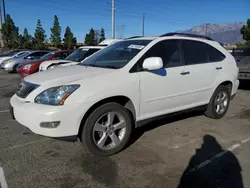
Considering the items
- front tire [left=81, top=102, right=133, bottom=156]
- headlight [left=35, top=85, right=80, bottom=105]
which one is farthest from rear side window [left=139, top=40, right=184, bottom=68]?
headlight [left=35, top=85, right=80, bottom=105]

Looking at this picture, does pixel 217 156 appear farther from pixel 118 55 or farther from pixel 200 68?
pixel 118 55

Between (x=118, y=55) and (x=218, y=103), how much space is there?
8.33 feet

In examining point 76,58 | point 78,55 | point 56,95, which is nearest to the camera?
point 56,95

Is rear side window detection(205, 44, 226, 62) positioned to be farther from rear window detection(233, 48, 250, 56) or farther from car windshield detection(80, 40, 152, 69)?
rear window detection(233, 48, 250, 56)

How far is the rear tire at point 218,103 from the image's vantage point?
4.79 metres

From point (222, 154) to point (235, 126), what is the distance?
151 cm

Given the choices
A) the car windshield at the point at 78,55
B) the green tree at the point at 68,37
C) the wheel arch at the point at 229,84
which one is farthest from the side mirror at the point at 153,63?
the green tree at the point at 68,37

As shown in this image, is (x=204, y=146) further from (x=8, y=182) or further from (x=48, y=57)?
(x=48, y=57)

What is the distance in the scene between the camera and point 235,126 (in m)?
4.65

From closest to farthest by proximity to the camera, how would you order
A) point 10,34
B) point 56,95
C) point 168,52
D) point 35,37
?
1. point 56,95
2. point 168,52
3. point 10,34
4. point 35,37

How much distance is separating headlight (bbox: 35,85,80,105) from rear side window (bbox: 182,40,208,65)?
224 centimetres

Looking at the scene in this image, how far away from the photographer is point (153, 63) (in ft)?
10.9

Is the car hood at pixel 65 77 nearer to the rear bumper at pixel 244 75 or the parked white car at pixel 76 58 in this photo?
the parked white car at pixel 76 58

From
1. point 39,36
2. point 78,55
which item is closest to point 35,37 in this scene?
point 39,36
